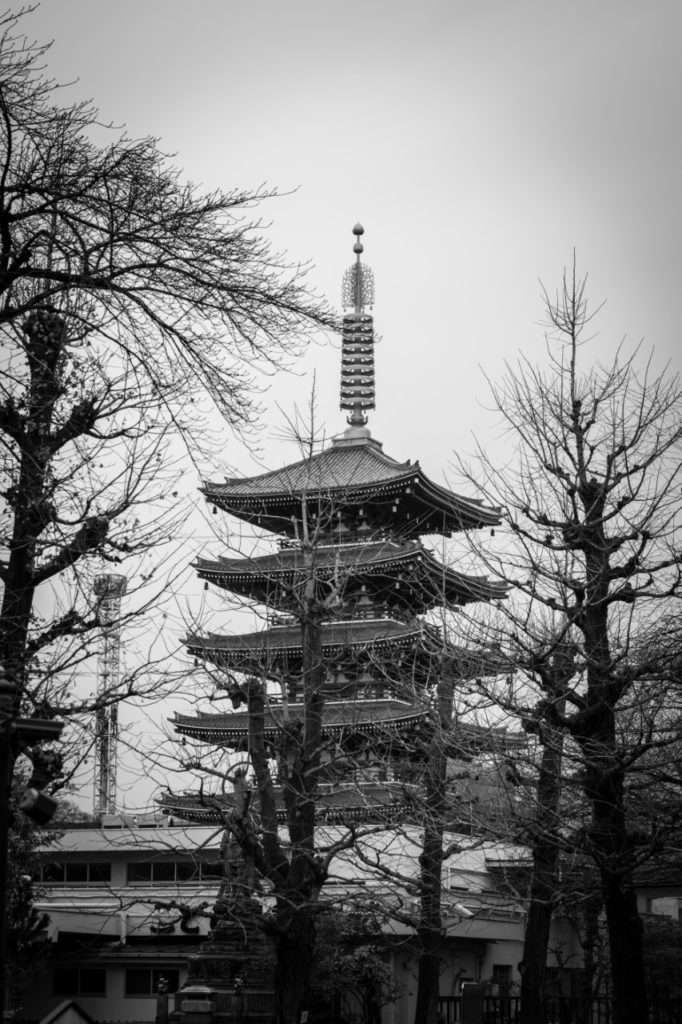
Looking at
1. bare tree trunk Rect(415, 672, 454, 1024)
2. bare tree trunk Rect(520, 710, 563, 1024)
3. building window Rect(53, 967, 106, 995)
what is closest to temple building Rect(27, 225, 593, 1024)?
building window Rect(53, 967, 106, 995)

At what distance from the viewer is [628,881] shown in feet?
47.2

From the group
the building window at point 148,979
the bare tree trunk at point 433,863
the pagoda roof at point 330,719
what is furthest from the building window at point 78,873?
the bare tree trunk at point 433,863

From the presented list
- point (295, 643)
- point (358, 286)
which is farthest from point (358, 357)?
point (295, 643)

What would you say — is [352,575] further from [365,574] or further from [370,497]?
[370,497]

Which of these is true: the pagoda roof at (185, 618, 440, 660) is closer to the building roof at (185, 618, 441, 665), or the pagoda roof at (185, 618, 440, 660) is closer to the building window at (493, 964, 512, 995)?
the building roof at (185, 618, 441, 665)

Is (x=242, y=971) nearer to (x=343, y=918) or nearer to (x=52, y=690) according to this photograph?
(x=343, y=918)

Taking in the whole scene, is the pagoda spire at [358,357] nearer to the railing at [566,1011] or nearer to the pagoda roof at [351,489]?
the pagoda roof at [351,489]

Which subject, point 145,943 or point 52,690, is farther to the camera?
point 145,943

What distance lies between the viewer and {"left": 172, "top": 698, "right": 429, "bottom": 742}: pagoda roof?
34.2m

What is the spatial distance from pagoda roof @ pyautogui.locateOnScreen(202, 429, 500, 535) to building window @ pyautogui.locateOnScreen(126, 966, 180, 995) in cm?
1234

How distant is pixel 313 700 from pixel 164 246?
1306cm

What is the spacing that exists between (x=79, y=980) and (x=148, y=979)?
203 centimetres

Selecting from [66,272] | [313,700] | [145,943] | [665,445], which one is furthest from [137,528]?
[145,943]

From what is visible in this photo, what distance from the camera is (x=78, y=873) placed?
41.8 metres
